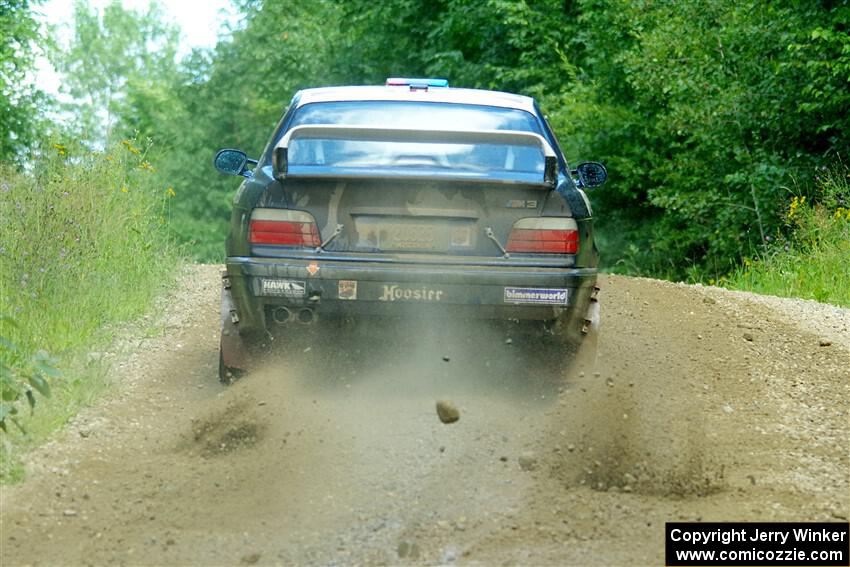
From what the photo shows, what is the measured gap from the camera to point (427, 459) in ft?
20.0

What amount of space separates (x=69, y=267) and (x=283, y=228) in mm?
3243

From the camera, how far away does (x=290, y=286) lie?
262 inches

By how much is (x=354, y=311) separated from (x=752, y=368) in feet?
10.4

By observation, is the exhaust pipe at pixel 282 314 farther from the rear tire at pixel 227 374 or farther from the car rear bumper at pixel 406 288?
the rear tire at pixel 227 374

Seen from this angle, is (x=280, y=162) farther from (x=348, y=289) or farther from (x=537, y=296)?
(x=537, y=296)

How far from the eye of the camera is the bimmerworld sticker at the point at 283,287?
262 inches

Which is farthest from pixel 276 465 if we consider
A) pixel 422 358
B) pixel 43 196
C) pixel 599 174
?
pixel 43 196

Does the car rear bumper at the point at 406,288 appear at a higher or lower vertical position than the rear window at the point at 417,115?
lower

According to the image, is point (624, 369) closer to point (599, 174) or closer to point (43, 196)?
point (599, 174)

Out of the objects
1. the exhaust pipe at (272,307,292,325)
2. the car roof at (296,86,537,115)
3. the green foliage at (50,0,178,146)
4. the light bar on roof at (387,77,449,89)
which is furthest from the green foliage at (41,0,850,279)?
the green foliage at (50,0,178,146)

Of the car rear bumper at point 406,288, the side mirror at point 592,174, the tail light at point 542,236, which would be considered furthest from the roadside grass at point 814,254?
the car rear bumper at point 406,288

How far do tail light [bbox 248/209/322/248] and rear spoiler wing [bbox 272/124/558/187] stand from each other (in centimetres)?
20

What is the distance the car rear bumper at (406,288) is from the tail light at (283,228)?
100 mm

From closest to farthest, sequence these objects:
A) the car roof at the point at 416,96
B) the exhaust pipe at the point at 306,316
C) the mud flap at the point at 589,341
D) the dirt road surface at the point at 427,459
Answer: the dirt road surface at the point at 427,459 < the exhaust pipe at the point at 306,316 < the mud flap at the point at 589,341 < the car roof at the point at 416,96
